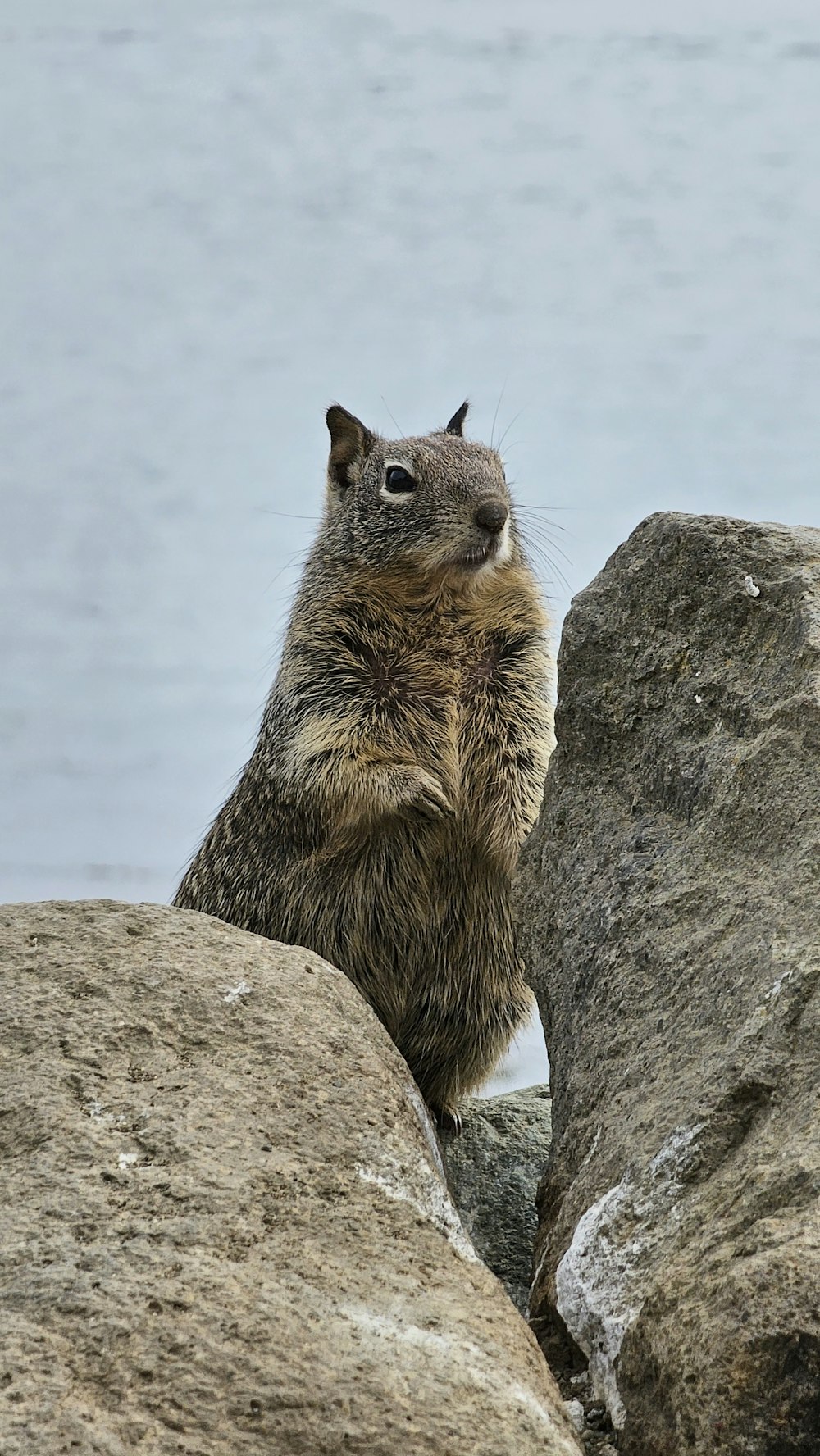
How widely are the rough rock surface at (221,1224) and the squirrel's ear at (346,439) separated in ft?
7.55

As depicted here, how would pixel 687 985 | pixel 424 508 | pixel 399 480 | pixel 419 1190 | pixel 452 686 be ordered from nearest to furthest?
pixel 419 1190 → pixel 687 985 → pixel 452 686 → pixel 424 508 → pixel 399 480

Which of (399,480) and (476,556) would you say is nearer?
(476,556)

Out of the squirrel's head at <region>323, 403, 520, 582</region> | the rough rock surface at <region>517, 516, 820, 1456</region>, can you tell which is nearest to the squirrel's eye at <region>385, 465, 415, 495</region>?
the squirrel's head at <region>323, 403, 520, 582</region>

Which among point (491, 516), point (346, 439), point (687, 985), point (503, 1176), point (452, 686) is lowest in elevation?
point (503, 1176)

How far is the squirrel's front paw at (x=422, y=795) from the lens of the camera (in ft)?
12.9

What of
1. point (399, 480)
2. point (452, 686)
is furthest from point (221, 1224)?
point (399, 480)

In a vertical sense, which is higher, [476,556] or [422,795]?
[476,556]

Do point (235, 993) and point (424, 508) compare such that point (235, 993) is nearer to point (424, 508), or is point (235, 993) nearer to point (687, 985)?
point (687, 985)

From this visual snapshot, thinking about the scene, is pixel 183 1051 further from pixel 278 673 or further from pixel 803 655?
pixel 278 673

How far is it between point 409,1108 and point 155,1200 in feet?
1.77

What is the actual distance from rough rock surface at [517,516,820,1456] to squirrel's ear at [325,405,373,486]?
5.72 ft

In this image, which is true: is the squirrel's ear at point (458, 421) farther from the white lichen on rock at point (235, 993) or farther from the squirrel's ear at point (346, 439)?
the white lichen on rock at point (235, 993)

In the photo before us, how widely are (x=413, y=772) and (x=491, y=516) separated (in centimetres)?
79

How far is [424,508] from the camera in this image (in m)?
4.40
